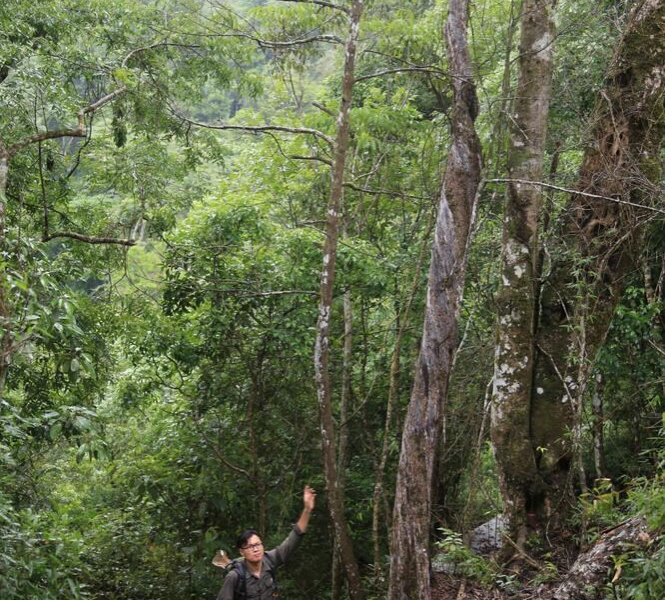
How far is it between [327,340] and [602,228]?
97.9 inches

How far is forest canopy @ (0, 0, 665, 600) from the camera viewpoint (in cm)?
625

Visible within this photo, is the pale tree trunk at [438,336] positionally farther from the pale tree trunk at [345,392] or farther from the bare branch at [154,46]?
the bare branch at [154,46]

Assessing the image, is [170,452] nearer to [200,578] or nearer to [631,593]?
[200,578]

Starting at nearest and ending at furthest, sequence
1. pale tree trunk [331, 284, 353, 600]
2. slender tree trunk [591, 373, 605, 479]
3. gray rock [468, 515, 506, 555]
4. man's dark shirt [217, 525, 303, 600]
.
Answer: man's dark shirt [217, 525, 303, 600] < gray rock [468, 515, 506, 555] < slender tree trunk [591, 373, 605, 479] < pale tree trunk [331, 284, 353, 600]

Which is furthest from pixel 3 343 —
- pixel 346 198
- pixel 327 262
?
pixel 346 198

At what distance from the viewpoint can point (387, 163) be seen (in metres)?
9.66

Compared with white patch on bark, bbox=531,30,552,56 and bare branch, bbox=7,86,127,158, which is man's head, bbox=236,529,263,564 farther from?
white patch on bark, bbox=531,30,552,56

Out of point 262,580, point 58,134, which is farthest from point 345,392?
point 58,134

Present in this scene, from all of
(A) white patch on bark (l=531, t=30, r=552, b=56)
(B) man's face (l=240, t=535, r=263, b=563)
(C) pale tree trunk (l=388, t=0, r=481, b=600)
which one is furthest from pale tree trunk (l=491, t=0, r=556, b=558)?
(B) man's face (l=240, t=535, r=263, b=563)

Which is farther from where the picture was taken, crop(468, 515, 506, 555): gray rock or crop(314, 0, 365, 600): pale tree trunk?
crop(468, 515, 506, 555): gray rock

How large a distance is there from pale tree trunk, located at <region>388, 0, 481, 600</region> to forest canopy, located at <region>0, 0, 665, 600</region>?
0.03 meters

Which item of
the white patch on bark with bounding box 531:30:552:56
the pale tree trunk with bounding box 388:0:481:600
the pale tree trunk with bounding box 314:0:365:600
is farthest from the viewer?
the white patch on bark with bounding box 531:30:552:56

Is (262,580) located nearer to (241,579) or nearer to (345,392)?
(241,579)

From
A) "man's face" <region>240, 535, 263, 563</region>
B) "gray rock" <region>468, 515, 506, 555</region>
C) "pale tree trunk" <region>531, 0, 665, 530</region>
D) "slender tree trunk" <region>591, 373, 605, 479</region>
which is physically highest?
"pale tree trunk" <region>531, 0, 665, 530</region>
